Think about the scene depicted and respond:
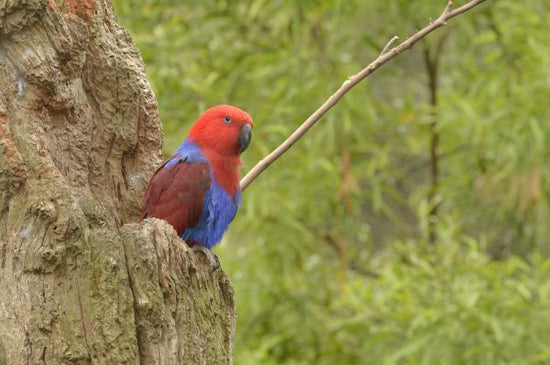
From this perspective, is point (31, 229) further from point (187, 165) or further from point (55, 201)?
point (187, 165)

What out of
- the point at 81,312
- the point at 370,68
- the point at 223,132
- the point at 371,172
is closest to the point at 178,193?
the point at 223,132

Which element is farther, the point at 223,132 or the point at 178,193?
the point at 223,132

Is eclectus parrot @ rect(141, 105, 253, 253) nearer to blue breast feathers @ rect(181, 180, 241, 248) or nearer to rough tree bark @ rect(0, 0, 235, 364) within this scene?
blue breast feathers @ rect(181, 180, 241, 248)

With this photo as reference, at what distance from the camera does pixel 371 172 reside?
732cm

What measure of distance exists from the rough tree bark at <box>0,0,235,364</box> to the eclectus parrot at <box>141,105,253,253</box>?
270 millimetres

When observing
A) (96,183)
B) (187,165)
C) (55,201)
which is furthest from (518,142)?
(55,201)

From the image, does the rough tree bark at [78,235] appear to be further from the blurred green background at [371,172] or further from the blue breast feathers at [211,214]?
the blurred green background at [371,172]

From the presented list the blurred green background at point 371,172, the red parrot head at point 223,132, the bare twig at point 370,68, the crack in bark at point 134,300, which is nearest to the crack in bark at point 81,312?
the crack in bark at point 134,300

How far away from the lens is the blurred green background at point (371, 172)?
6.49 metres

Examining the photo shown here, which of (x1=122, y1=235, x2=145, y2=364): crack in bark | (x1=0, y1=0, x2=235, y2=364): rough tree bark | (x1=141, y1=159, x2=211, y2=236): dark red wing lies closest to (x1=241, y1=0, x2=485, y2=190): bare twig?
(x1=141, y1=159, x2=211, y2=236): dark red wing

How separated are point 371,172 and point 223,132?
12.2 feet

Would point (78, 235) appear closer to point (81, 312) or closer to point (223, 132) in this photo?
point (81, 312)

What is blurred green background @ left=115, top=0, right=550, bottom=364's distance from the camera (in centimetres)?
649

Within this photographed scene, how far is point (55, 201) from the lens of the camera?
2559 millimetres
